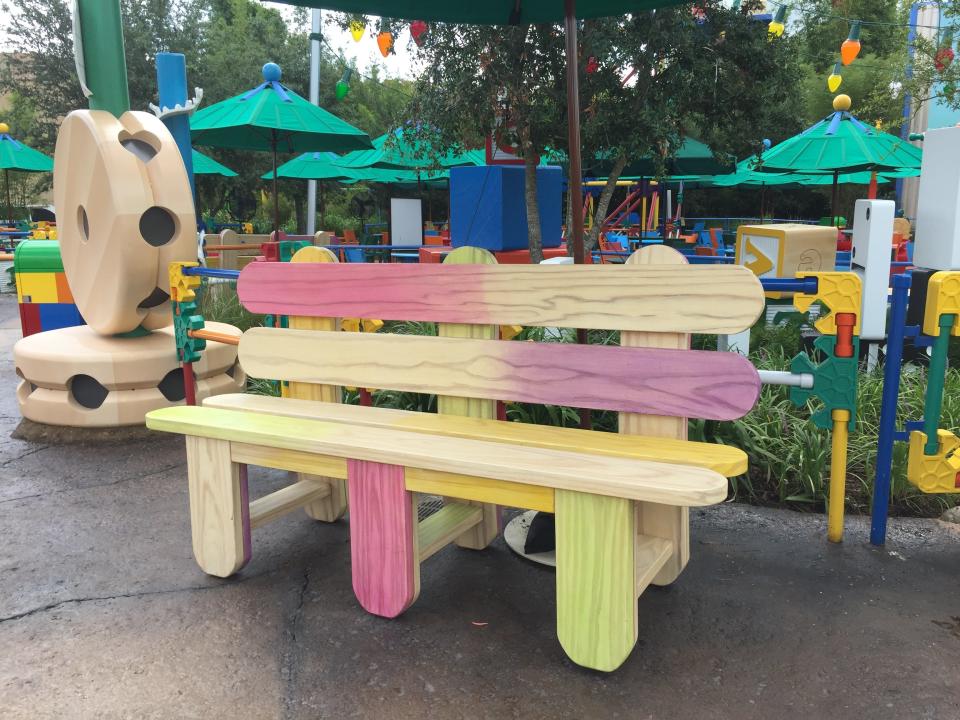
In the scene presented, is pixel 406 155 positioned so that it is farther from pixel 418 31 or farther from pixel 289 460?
pixel 289 460

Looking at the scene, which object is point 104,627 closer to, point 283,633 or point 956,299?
point 283,633

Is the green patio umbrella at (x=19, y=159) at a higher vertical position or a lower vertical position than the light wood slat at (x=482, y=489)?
higher

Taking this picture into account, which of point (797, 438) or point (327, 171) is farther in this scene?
point (327, 171)

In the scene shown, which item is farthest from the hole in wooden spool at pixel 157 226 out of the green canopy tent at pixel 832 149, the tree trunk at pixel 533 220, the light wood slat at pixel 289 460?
the green canopy tent at pixel 832 149

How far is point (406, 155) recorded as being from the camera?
349 inches

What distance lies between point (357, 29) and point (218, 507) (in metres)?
8.02

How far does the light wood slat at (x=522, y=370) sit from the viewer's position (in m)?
2.31

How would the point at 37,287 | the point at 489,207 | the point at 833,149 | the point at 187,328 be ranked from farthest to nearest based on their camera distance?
the point at 833,149
the point at 489,207
the point at 37,287
the point at 187,328

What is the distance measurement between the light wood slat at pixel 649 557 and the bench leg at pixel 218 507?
1415mm

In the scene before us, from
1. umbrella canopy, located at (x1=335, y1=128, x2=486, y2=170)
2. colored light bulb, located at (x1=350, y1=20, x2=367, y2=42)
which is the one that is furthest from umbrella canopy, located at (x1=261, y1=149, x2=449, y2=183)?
colored light bulb, located at (x1=350, y1=20, x2=367, y2=42)

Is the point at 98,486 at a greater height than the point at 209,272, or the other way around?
the point at 209,272

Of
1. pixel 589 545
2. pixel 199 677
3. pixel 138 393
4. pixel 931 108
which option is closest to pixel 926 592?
pixel 589 545

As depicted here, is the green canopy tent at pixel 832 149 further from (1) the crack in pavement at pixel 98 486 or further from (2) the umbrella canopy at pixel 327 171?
(1) the crack in pavement at pixel 98 486

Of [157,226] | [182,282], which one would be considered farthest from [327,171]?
[182,282]
